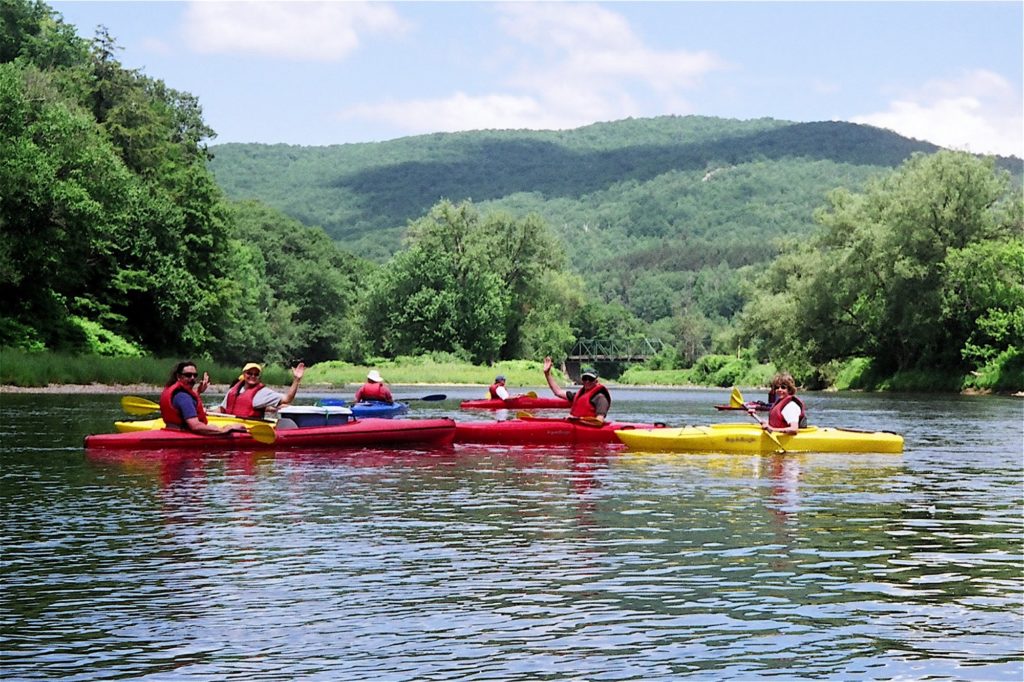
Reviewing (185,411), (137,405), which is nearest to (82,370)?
(137,405)

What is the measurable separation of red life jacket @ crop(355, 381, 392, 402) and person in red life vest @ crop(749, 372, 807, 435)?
11806 mm

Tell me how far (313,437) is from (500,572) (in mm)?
12196

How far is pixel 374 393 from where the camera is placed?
109 feet

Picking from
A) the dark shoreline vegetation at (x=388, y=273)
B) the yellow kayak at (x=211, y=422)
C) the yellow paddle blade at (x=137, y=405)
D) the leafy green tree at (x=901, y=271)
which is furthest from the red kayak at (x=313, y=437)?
the leafy green tree at (x=901, y=271)

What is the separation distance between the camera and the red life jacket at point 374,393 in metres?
33.3

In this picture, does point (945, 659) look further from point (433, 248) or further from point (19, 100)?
point (433, 248)

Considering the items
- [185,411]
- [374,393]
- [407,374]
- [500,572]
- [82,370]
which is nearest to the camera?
[500,572]

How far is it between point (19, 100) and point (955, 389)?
142ft

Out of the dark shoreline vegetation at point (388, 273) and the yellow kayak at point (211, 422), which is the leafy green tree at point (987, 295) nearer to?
the dark shoreline vegetation at point (388, 273)

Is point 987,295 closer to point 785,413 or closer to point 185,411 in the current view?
point 785,413

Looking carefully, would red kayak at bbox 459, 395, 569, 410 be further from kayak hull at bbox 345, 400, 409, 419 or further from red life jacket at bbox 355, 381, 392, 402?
red life jacket at bbox 355, 381, 392, 402

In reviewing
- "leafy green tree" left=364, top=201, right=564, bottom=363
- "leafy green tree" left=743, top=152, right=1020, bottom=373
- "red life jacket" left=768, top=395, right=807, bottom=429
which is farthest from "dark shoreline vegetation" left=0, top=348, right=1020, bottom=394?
"red life jacket" left=768, top=395, right=807, bottom=429

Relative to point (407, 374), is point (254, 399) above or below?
below

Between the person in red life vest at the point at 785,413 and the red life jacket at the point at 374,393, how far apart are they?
11.8 meters
